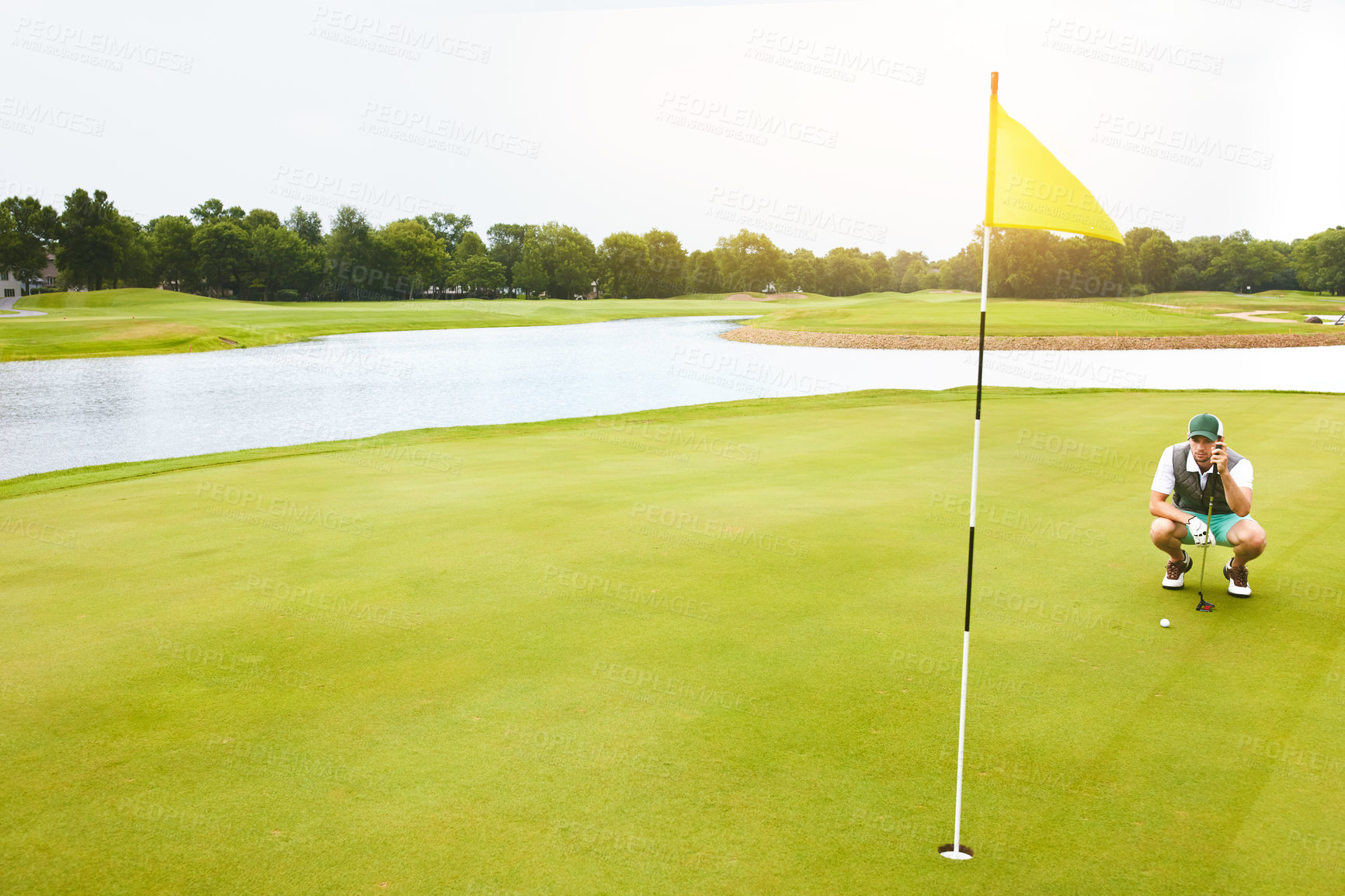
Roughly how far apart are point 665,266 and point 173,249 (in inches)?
2570

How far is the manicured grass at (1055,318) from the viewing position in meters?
49.3

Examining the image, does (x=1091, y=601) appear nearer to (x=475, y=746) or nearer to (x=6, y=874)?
(x=475, y=746)

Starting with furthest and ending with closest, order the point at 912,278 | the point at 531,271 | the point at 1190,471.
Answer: the point at 912,278
the point at 531,271
the point at 1190,471

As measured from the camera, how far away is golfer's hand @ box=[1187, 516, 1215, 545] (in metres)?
6.17

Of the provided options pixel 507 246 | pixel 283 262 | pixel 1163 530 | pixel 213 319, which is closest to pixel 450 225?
pixel 507 246

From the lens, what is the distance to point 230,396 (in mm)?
27500

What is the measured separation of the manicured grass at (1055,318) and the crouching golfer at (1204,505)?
43882 millimetres

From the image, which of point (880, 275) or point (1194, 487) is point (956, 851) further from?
point (880, 275)

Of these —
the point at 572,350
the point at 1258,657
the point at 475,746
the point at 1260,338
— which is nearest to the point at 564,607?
the point at 475,746

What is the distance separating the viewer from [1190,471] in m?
6.18

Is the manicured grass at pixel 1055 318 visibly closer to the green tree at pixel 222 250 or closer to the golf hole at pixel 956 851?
the golf hole at pixel 956 851

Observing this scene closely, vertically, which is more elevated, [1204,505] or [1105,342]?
[1105,342]

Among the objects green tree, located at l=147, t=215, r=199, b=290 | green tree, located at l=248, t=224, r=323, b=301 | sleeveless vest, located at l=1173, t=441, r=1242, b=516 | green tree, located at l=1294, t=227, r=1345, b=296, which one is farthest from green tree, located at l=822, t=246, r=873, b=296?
sleeveless vest, located at l=1173, t=441, r=1242, b=516

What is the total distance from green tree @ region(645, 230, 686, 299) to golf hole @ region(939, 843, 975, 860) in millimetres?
126632
